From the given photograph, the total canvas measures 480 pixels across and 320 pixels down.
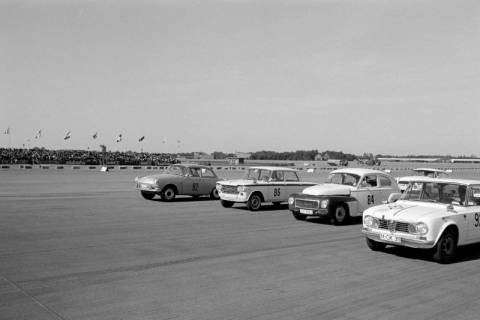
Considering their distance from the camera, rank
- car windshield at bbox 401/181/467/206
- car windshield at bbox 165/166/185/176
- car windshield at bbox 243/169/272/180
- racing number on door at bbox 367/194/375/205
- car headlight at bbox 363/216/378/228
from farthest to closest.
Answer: car windshield at bbox 165/166/185/176 → car windshield at bbox 243/169/272/180 → racing number on door at bbox 367/194/375/205 → car windshield at bbox 401/181/467/206 → car headlight at bbox 363/216/378/228

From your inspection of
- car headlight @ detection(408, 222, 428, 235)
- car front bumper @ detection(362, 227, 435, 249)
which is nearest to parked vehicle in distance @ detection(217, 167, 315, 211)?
car front bumper @ detection(362, 227, 435, 249)

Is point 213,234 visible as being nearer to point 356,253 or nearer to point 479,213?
point 356,253

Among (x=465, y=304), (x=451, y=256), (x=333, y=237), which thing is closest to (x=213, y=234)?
(x=333, y=237)

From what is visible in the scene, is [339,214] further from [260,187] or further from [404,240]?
[404,240]

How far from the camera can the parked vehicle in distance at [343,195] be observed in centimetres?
1248

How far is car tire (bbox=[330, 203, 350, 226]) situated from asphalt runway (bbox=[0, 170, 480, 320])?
26 cm

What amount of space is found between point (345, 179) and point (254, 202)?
11.1 ft

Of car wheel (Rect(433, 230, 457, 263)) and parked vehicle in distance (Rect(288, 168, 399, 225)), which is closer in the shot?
car wheel (Rect(433, 230, 457, 263))

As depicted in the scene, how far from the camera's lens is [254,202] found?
15516 mm

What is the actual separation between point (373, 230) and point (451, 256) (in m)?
Result: 1.40

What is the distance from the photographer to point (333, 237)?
1064 centimetres

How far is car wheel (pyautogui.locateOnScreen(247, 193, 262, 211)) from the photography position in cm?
1538

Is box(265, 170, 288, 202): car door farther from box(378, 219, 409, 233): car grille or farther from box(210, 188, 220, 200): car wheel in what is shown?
box(378, 219, 409, 233): car grille

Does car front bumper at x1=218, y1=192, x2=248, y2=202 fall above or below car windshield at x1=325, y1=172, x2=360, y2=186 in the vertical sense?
below
